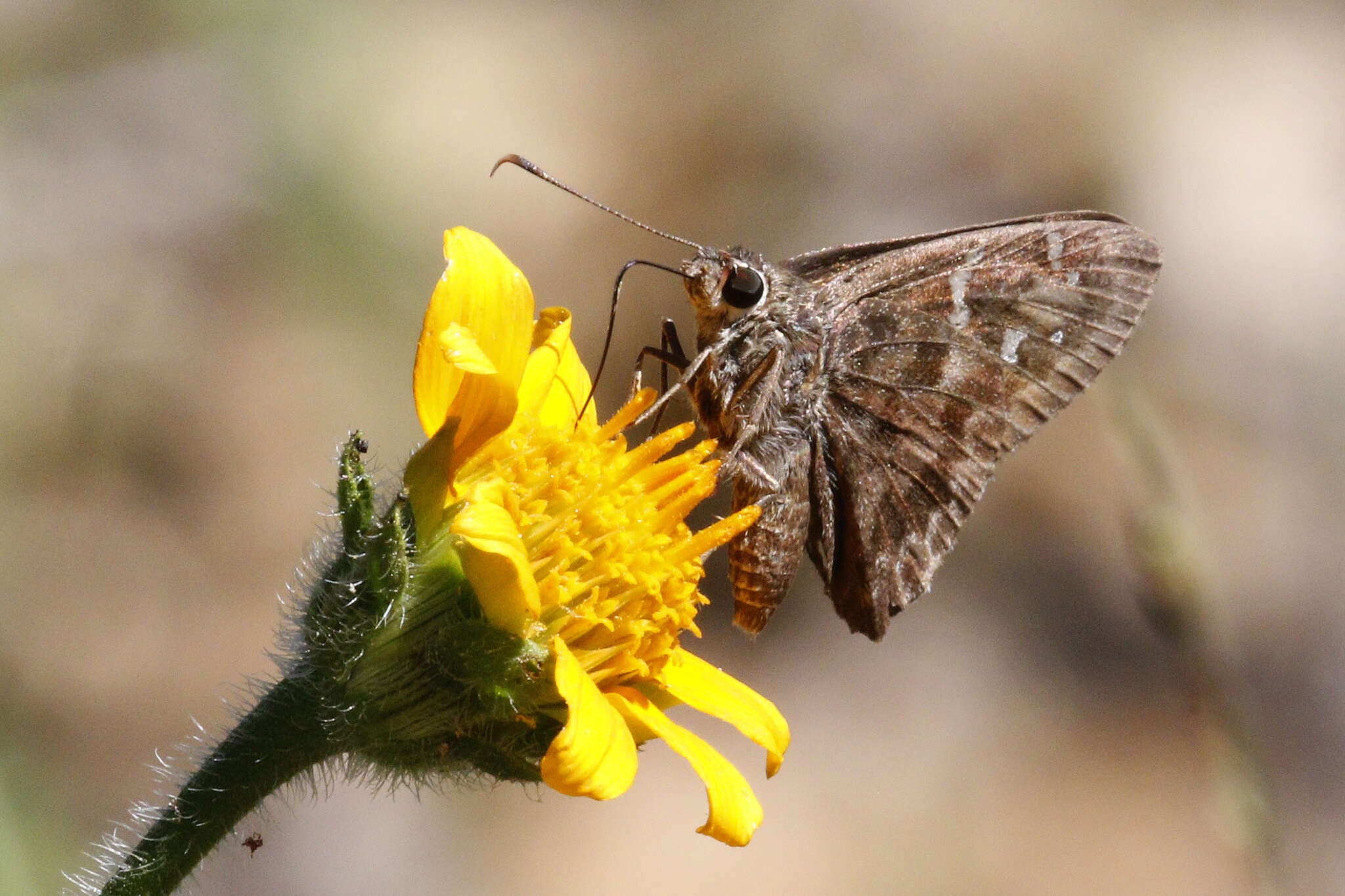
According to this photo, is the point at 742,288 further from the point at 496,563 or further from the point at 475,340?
the point at 496,563

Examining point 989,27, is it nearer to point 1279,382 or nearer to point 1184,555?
point 1279,382

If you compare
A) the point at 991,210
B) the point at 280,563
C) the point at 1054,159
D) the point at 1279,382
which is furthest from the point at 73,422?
the point at 1279,382

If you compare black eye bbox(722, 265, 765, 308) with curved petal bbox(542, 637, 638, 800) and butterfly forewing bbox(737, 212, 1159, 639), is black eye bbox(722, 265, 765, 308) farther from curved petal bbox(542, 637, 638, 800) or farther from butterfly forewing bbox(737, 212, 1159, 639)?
curved petal bbox(542, 637, 638, 800)

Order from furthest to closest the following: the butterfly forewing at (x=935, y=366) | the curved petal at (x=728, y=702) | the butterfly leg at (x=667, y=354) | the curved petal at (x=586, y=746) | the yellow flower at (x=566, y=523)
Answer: the butterfly forewing at (x=935, y=366), the butterfly leg at (x=667, y=354), the curved petal at (x=728, y=702), the yellow flower at (x=566, y=523), the curved petal at (x=586, y=746)

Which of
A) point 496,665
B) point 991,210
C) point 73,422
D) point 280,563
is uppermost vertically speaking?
point 991,210

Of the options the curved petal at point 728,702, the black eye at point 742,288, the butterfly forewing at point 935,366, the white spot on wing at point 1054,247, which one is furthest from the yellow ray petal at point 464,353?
the white spot on wing at point 1054,247

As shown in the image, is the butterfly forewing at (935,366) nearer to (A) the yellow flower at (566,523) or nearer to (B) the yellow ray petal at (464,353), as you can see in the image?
(A) the yellow flower at (566,523)
